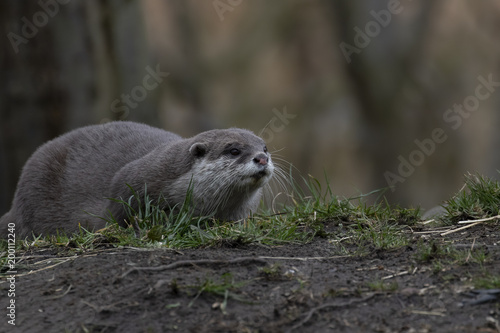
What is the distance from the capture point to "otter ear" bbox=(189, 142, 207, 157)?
6500 mm

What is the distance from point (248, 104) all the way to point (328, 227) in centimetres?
1253

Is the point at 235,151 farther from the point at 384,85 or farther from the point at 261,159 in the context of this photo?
the point at 384,85

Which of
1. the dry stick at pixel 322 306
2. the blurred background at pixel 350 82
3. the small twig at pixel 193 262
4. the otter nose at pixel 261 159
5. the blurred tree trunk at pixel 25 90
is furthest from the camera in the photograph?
the blurred background at pixel 350 82

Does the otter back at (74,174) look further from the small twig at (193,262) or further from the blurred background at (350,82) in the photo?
the blurred background at (350,82)

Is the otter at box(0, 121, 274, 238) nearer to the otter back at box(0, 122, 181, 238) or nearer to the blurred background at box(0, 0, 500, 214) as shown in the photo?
the otter back at box(0, 122, 181, 238)

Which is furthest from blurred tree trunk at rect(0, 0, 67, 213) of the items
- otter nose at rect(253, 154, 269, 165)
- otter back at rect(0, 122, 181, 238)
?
otter nose at rect(253, 154, 269, 165)

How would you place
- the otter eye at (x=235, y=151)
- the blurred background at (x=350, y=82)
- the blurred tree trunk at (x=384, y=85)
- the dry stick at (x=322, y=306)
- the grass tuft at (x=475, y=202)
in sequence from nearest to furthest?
1. the dry stick at (x=322, y=306)
2. the grass tuft at (x=475, y=202)
3. the otter eye at (x=235, y=151)
4. the blurred background at (x=350, y=82)
5. the blurred tree trunk at (x=384, y=85)

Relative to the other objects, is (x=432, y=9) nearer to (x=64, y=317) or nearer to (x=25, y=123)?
(x=25, y=123)

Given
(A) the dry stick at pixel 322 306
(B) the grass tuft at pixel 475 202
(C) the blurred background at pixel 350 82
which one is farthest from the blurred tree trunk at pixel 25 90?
(A) the dry stick at pixel 322 306

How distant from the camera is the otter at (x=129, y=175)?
249 inches

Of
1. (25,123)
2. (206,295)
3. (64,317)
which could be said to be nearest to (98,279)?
(64,317)

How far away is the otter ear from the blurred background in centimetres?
993

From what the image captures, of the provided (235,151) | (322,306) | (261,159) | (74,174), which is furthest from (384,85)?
(322,306)

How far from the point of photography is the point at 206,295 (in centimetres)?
375
